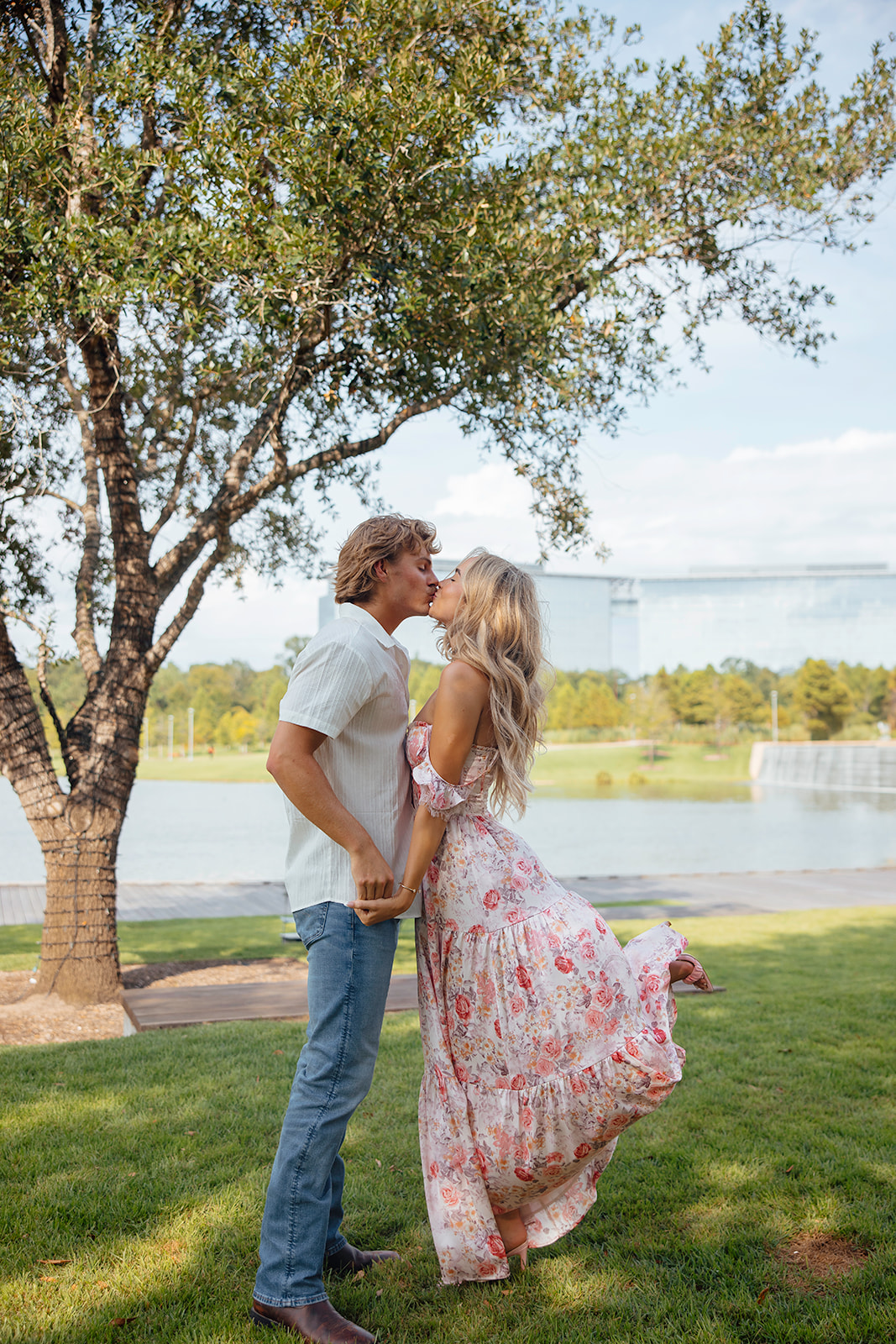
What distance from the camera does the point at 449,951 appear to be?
222 cm

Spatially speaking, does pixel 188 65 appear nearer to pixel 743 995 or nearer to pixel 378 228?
pixel 378 228

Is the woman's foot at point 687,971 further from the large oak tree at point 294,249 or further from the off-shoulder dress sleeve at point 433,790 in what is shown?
the large oak tree at point 294,249

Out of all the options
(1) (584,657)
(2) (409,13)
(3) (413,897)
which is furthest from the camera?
(1) (584,657)

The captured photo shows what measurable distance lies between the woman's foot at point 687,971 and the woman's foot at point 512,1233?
0.66m

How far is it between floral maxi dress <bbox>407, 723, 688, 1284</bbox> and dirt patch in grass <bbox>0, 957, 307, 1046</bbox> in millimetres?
2891

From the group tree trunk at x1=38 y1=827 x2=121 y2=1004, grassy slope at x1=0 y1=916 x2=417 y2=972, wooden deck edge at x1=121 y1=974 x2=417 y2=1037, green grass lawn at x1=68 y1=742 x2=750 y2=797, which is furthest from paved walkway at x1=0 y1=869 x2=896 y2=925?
green grass lawn at x1=68 y1=742 x2=750 y2=797

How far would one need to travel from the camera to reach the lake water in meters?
19.1

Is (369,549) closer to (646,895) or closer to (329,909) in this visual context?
(329,909)

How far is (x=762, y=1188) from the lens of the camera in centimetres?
274

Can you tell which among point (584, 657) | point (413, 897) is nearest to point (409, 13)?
point (413, 897)

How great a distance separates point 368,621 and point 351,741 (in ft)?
0.88

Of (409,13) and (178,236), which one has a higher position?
(409,13)

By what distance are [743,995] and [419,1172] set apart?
3.12 metres

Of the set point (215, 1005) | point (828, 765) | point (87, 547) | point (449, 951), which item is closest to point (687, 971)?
point (449, 951)
